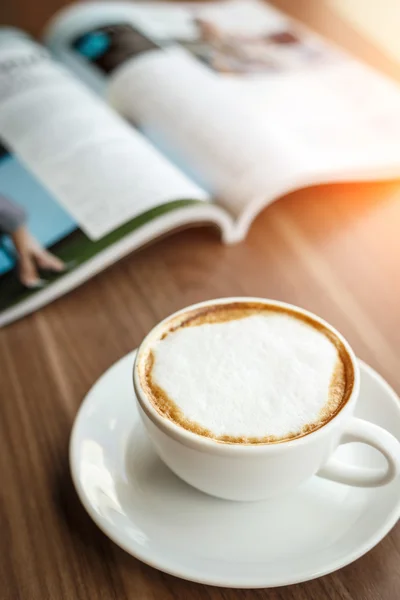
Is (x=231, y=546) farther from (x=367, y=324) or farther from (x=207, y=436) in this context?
(x=367, y=324)

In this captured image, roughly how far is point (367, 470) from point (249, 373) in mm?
91

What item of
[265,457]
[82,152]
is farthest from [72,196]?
[265,457]

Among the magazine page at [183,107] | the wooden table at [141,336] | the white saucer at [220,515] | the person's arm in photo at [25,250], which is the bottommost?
the wooden table at [141,336]

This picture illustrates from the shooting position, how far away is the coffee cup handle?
1.19ft

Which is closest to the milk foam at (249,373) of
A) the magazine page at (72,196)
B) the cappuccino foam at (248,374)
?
the cappuccino foam at (248,374)

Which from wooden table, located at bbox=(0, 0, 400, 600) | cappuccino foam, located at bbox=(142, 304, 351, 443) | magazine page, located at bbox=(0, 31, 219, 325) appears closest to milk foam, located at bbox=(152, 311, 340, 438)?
cappuccino foam, located at bbox=(142, 304, 351, 443)

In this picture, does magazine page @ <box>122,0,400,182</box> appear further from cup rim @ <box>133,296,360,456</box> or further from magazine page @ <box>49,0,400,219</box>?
cup rim @ <box>133,296,360,456</box>

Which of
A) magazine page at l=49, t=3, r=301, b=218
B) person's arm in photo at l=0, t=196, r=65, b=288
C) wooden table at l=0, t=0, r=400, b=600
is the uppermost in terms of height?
magazine page at l=49, t=3, r=301, b=218

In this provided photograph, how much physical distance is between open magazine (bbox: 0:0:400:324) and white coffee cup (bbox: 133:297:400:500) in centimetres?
26

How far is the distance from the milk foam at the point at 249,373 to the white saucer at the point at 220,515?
7 cm

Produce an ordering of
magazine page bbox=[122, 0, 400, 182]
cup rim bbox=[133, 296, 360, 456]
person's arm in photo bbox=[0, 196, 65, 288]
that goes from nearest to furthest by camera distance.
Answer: cup rim bbox=[133, 296, 360, 456], person's arm in photo bbox=[0, 196, 65, 288], magazine page bbox=[122, 0, 400, 182]

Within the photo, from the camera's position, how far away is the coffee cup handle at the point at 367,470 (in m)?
0.36

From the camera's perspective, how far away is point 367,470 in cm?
38

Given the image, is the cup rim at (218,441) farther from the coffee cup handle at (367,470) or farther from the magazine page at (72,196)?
the magazine page at (72,196)
